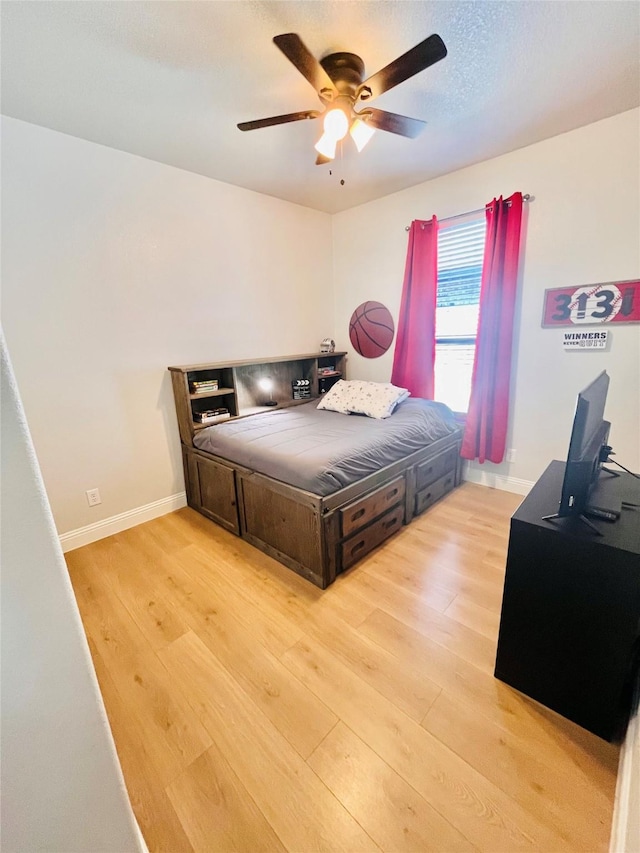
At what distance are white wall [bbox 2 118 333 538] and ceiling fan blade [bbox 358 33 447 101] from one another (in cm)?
167

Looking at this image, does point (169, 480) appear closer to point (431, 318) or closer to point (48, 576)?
point (48, 576)

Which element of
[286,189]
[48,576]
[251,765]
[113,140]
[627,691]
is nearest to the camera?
[48,576]

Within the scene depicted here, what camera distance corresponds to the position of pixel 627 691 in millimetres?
1272

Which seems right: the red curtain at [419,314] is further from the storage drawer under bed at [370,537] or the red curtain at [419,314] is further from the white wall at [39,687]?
the white wall at [39,687]

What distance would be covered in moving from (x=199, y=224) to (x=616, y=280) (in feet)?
9.88

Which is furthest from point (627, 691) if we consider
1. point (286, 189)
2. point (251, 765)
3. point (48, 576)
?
point (286, 189)

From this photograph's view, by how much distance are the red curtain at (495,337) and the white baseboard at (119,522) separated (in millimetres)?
2507

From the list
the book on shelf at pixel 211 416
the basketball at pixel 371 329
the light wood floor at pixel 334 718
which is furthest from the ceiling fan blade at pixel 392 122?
the light wood floor at pixel 334 718

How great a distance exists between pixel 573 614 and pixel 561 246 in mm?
2460

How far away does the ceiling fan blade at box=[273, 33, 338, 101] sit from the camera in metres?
1.24

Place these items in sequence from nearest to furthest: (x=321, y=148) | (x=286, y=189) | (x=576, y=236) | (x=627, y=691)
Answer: (x=627, y=691) < (x=321, y=148) < (x=576, y=236) < (x=286, y=189)

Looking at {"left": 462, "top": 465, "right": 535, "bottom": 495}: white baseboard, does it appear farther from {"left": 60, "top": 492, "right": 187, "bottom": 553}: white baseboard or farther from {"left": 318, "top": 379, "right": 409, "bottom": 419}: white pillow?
{"left": 60, "top": 492, "right": 187, "bottom": 553}: white baseboard

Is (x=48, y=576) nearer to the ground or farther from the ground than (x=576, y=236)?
nearer to the ground

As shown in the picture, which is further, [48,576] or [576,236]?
[576,236]
